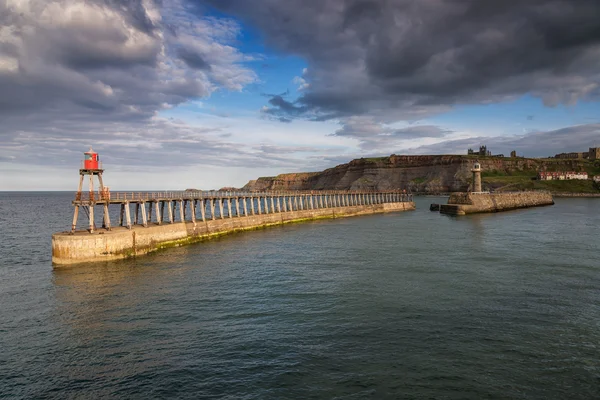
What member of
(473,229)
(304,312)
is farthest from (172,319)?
(473,229)

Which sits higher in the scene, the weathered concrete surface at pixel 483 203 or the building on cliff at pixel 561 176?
the building on cliff at pixel 561 176

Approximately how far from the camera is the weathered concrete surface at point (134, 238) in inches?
1309

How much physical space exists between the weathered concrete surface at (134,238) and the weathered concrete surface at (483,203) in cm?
5253

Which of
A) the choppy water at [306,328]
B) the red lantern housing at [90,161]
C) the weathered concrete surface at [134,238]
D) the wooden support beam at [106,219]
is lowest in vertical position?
the choppy water at [306,328]

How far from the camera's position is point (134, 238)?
124ft

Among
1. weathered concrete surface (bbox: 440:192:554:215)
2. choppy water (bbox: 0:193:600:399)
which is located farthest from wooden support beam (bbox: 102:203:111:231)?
weathered concrete surface (bbox: 440:192:554:215)

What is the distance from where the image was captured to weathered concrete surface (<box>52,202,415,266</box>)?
33250 millimetres

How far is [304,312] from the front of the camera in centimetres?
2106

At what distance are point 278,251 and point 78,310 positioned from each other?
21.4 m

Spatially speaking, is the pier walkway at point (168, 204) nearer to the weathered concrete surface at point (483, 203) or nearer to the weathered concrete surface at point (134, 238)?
the weathered concrete surface at point (134, 238)

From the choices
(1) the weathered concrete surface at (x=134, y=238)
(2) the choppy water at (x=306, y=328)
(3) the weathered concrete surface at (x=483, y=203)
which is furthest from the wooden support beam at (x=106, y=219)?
(3) the weathered concrete surface at (x=483, y=203)

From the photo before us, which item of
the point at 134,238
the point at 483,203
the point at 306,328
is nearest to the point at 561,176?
the point at 483,203

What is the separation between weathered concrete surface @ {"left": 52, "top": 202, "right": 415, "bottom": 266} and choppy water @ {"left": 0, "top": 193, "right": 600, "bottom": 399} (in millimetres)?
1892

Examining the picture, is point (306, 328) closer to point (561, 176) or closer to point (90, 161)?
point (90, 161)
